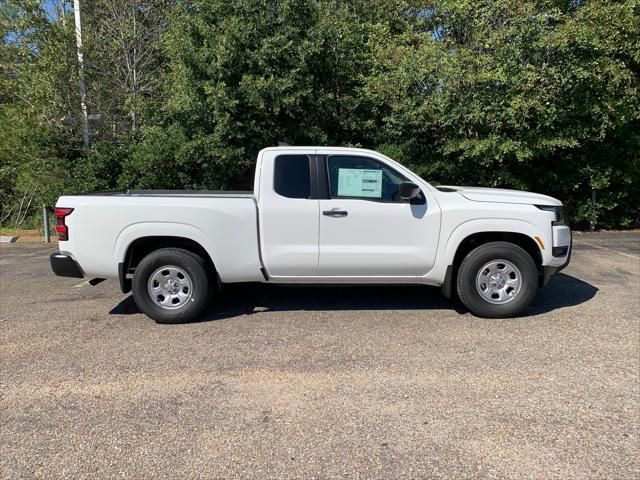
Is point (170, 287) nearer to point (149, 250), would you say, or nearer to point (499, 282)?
point (149, 250)

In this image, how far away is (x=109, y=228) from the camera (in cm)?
516

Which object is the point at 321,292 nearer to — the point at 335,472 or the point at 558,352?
the point at 558,352

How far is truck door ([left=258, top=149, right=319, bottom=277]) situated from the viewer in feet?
Answer: 17.3

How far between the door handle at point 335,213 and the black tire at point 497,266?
1.40m

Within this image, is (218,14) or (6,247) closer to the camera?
(218,14)

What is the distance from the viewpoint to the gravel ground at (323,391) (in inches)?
113

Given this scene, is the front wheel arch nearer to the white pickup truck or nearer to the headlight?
the white pickup truck

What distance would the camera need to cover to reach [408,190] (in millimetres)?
5168

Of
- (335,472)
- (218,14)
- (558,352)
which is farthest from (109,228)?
(218,14)

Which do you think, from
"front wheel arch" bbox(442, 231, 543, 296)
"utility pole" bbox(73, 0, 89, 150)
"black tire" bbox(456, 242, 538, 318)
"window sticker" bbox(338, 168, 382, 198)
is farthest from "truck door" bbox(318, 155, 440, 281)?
"utility pole" bbox(73, 0, 89, 150)

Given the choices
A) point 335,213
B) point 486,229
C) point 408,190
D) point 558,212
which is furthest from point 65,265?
point 558,212

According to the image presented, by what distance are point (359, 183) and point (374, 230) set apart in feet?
1.78

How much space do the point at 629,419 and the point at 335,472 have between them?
2.03 metres

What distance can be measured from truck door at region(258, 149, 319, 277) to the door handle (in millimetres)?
106
